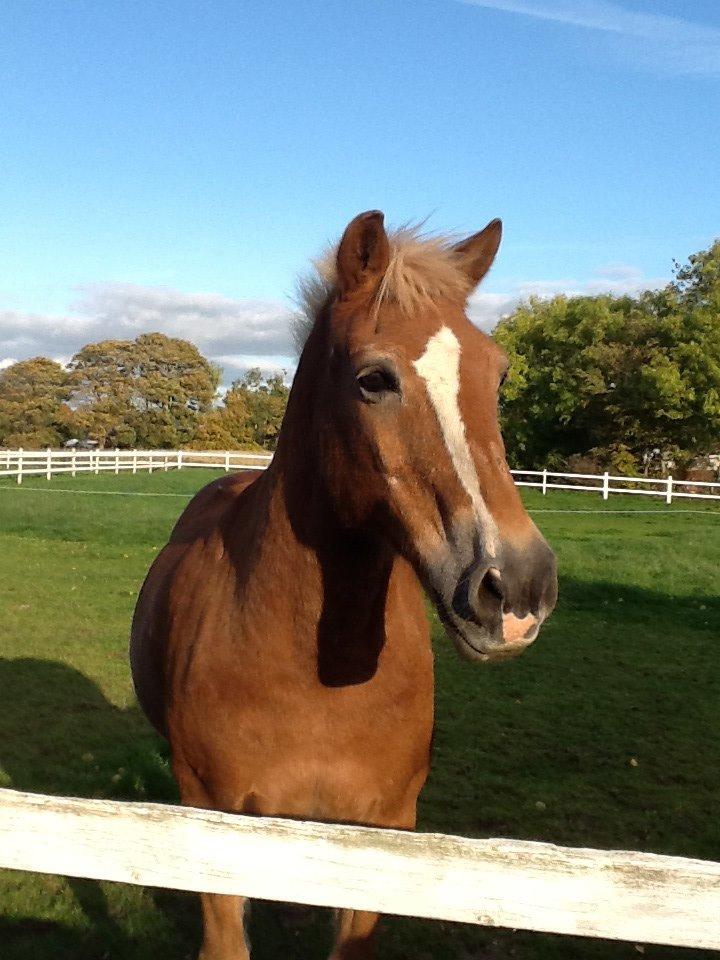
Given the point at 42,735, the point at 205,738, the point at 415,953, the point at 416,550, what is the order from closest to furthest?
the point at 416,550 → the point at 205,738 → the point at 415,953 → the point at 42,735

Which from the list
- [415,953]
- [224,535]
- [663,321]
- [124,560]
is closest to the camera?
[224,535]

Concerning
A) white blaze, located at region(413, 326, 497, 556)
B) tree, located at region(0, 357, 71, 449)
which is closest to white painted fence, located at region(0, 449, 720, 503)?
tree, located at region(0, 357, 71, 449)

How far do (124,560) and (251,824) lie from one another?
529 inches

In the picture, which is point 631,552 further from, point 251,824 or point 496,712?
point 251,824

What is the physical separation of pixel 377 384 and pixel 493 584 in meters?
0.68

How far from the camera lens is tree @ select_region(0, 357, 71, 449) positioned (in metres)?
63.6

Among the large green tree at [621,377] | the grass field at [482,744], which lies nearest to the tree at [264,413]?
the large green tree at [621,377]

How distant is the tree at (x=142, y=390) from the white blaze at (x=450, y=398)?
205 ft

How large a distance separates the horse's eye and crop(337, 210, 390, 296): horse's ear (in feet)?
1.26

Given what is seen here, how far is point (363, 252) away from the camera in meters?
2.57

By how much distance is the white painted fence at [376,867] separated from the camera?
1.87 m

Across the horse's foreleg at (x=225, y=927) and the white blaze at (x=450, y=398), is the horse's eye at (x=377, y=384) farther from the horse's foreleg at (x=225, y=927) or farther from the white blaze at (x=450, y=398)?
the horse's foreleg at (x=225, y=927)

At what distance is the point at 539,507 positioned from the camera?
91.1ft

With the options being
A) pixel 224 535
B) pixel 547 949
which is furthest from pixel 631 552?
pixel 224 535
